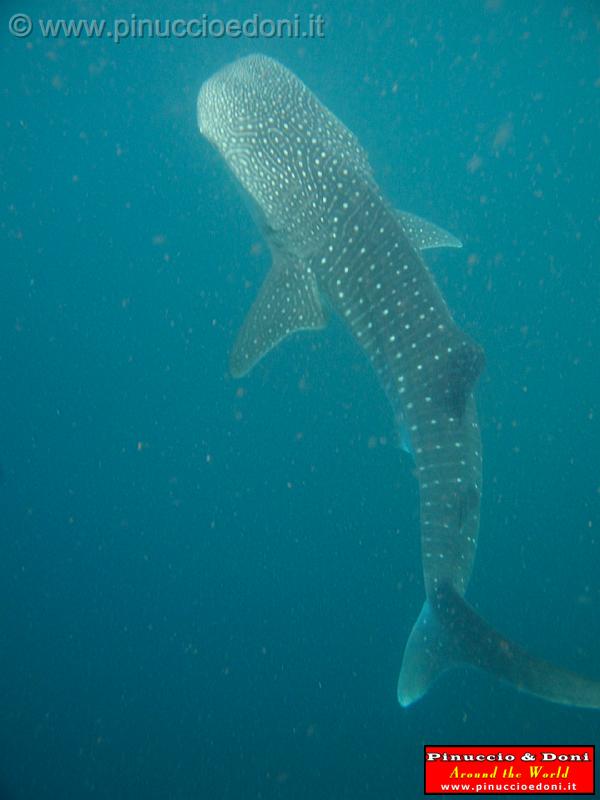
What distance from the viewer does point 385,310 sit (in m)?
3.76

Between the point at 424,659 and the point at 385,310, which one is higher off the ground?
the point at 385,310

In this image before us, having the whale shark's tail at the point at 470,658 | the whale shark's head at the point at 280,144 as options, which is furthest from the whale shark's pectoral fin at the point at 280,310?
the whale shark's tail at the point at 470,658

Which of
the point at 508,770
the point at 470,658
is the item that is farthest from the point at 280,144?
the point at 508,770

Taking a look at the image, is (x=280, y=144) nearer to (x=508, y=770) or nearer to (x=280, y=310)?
(x=280, y=310)

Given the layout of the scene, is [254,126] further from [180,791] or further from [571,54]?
[571,54]

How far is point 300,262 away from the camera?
4.31 metres

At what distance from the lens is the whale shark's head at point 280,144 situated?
415cm

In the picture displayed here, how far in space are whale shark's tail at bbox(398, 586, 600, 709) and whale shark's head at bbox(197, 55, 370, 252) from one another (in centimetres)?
275

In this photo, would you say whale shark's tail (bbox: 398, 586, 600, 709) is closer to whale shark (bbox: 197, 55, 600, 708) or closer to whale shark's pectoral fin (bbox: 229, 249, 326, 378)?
whale shark (bbox: 197, 55, 600, 708)

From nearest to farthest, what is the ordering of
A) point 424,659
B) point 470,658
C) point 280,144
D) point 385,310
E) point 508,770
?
point 470,658 → point 424,659 → point 385,310 → point 280,144 → point 508,770

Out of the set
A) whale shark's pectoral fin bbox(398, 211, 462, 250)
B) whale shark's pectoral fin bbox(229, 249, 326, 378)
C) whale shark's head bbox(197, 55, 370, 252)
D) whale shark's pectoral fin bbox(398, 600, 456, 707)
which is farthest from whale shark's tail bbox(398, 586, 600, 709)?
whale shark's head bbox(197, 55, 370, 252)

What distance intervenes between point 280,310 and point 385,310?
0.95 meters

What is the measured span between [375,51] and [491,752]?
17.0 metres

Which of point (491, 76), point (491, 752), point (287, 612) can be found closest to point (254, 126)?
point (491, 752)
